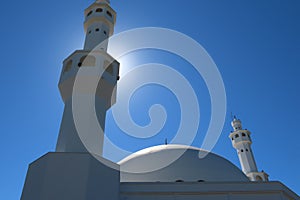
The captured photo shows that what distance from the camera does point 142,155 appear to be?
1250cm

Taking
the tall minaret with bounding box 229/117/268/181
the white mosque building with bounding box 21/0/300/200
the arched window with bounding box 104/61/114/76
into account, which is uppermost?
the tall minaret with bounding box 229/117/268/181

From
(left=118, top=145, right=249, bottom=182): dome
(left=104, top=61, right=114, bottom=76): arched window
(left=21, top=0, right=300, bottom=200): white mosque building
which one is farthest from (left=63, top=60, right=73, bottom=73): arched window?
(left=118, top=145, right=249, bottom=182): dome

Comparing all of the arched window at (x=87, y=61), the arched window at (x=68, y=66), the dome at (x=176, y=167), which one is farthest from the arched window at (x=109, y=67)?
the dome at (x=176, y=167)

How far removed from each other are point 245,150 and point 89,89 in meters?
19.4

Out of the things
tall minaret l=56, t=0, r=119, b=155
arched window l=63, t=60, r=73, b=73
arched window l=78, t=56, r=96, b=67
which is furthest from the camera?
arched window l=63, t=60, r=73, b=73

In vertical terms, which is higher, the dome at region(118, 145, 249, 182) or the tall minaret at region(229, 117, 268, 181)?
the tall minaret at region(229, 117, 268, 181)

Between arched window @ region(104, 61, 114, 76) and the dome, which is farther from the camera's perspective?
arched window @ region(104, 61, 114, 76)

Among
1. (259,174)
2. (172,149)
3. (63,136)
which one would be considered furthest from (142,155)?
(259,174)

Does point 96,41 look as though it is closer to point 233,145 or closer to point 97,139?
point 97,139

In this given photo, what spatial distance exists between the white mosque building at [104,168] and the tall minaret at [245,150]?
12.1 m

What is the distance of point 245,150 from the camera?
24.8 metres

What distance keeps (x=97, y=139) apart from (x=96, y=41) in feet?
17.8

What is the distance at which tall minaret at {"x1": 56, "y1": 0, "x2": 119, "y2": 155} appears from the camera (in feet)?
29.1

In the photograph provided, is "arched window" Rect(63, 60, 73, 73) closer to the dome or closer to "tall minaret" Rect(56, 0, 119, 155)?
"tall minaret" Rect(56, 0, 119, 155)
